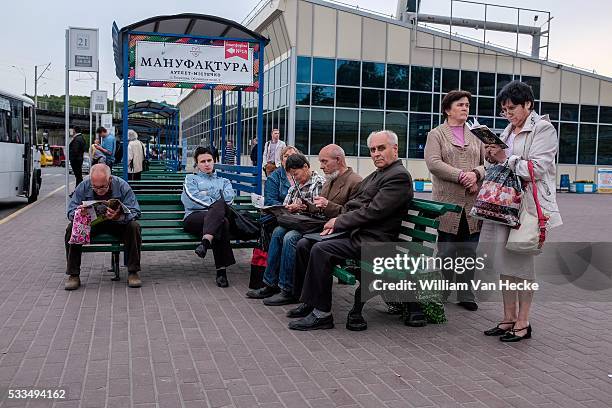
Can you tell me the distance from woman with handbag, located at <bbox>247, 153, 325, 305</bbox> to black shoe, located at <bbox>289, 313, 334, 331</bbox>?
84cm

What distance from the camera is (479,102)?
95.6 feet

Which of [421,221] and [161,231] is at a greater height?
[421,221]

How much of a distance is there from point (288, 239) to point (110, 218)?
202 centimetres

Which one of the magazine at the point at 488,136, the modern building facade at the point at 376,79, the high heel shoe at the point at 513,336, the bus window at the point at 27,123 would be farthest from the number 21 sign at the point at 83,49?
the modern building facade at the point at 376,79

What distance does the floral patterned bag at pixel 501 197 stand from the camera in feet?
16.1

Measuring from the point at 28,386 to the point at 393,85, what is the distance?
82.5ft

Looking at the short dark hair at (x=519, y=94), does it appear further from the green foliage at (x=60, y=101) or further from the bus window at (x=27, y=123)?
the green foliage at (x=60, y=101)

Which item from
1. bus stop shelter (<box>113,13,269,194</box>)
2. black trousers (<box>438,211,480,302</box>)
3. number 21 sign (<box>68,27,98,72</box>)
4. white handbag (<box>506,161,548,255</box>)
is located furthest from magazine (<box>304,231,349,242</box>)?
number 21 sign (<box>68,27,98,72</box>)

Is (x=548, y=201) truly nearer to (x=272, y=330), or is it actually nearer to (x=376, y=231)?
(x=376, y=231)

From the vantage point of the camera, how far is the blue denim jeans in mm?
6113

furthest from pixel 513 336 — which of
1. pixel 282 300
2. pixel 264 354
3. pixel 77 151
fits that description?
pixel 77 151

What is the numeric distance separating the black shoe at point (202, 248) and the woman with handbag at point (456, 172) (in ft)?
7.81

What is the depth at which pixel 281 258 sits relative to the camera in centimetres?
628

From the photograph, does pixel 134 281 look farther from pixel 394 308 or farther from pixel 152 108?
pixel 152 108
